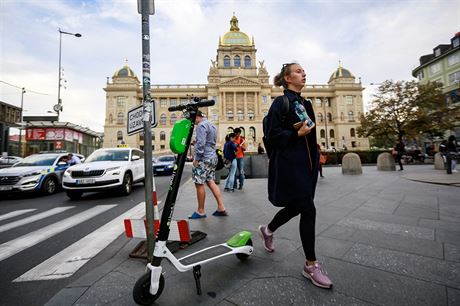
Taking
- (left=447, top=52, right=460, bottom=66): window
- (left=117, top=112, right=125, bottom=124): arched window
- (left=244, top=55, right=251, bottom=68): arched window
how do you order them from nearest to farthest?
(left=447, top=52, right=460, bottom=66): window < (left=117, top=112, right=125, bottom=124): arched window < (left=244, top=55, right=251, bottom=68): arched window

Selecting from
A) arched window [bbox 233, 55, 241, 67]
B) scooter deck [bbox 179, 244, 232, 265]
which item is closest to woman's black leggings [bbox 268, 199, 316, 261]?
scooter deck [bbox 179, 244, 232, 265]

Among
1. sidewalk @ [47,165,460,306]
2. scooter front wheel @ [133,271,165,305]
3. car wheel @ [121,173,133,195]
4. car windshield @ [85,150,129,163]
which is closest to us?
scooter front wheel @ [133,271,165,305]

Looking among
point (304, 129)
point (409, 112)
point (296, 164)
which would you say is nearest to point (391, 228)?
point (296, 164)

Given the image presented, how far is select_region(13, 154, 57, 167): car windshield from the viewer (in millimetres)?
8141

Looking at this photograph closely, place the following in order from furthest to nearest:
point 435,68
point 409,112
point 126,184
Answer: point 435,68
point 409,112
point 126,184

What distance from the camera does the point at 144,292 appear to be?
1.49 meters

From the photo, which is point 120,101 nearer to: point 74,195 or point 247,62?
point 247,62

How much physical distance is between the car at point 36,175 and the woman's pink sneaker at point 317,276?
9.10 meters

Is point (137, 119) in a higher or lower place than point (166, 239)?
higher

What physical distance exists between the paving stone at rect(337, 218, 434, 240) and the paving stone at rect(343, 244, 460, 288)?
2.49 ft

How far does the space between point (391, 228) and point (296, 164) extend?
7.76ft

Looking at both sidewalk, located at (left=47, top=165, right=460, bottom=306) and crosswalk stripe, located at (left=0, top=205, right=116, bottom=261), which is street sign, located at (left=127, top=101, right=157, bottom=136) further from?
crosswalk stripe, located at (left=0, top=205, right=116, bottom=261)

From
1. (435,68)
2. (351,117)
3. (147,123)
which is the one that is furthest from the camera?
(351,117)

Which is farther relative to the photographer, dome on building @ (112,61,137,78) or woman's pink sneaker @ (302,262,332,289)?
dome on building @ (112,61,137,78)
